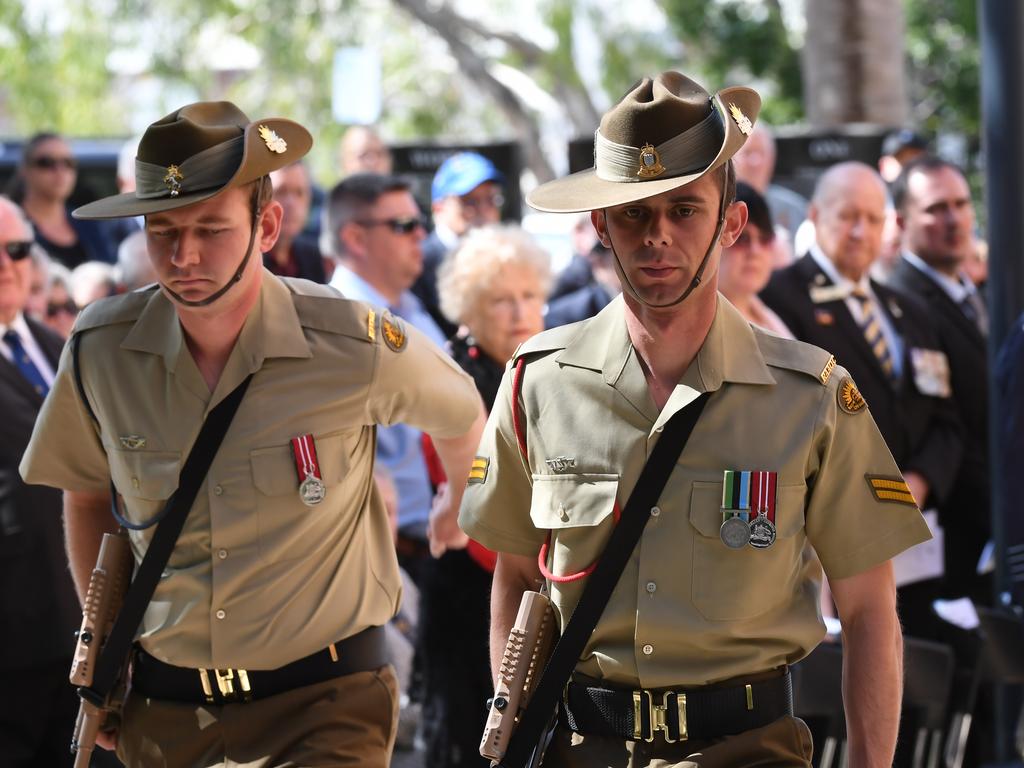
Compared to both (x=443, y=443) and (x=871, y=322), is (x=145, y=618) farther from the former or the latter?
(x=871, y=322)

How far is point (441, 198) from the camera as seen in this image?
8.98 metres

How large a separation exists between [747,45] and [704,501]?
666 inches

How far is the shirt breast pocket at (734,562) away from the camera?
331 centimetres

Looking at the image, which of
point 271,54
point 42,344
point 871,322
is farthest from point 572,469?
point 271,54

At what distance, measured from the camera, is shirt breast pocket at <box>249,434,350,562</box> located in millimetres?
4031

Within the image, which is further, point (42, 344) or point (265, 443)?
point (42, 344)

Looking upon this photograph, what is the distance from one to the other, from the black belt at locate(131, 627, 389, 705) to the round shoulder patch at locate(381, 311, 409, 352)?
756 mm

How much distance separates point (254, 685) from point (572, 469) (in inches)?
44.4

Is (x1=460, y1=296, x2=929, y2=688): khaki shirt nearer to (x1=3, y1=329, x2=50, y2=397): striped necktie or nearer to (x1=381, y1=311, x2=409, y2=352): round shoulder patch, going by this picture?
(x1=381, y1=311, x2=409, y2=352): round shoulder patch


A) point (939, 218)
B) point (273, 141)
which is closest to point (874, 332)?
point (939, 218)

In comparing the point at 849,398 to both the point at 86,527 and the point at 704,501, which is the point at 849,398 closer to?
the point at 704,501

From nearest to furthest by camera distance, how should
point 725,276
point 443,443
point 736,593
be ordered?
1. point 736,593
2. point 443,443
3. point 725,276

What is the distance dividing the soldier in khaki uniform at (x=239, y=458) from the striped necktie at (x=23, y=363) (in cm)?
174

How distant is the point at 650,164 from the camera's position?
3.40 m
